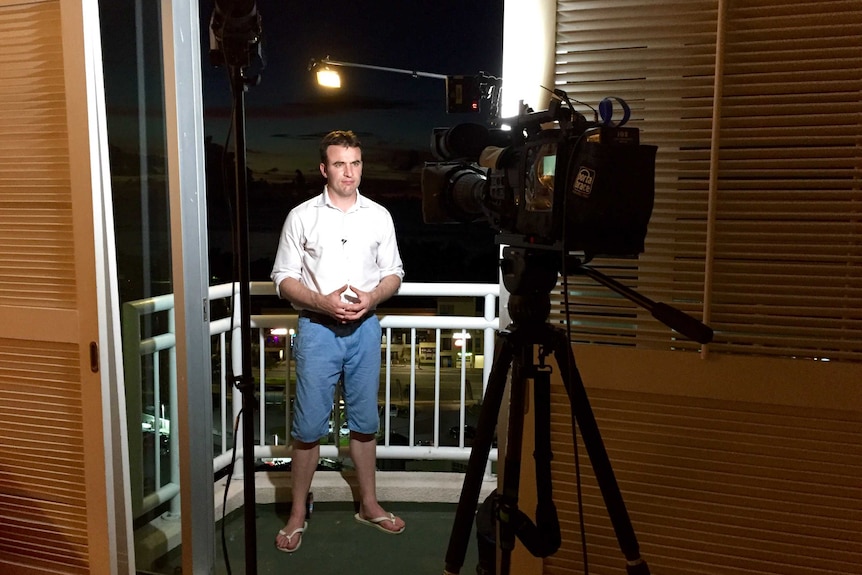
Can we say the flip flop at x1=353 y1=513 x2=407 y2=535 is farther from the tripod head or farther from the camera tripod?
the tripod head

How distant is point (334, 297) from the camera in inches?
96.7

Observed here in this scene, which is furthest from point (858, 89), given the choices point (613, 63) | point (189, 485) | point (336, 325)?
point (189, 485)

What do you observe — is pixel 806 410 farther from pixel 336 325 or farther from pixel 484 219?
pixel 336 325

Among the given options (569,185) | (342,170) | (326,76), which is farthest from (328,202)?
(326,76)

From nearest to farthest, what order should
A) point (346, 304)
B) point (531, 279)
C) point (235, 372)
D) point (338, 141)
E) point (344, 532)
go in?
point (531, 279) < point (346, 304) < point (338, 141) < point (344, 532) < point (235, 372)

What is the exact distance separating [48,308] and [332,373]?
1.03 m

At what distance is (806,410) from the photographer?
61.3 inches

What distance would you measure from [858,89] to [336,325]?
6.07 feet

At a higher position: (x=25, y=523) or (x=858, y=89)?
(x=858, y=89)

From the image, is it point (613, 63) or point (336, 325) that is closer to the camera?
point (613, 63)

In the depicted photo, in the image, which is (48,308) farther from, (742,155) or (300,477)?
(742,155)

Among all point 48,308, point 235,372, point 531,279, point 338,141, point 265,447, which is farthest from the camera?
point 265,447

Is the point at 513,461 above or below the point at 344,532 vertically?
above

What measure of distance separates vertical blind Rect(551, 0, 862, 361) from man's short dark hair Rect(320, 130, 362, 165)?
1.11 metres
